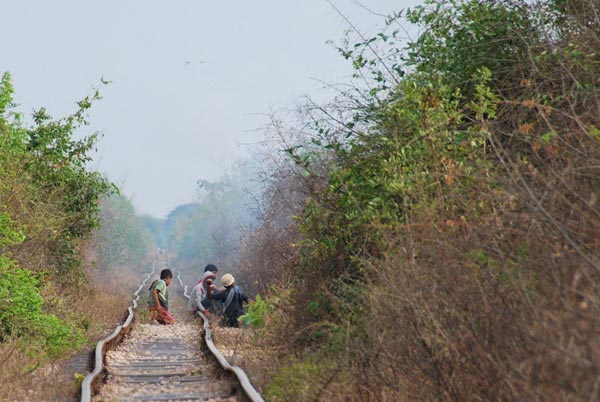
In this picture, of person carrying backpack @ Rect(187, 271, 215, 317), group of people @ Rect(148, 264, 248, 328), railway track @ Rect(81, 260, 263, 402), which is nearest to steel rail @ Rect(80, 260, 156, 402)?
railway track @ Rect(81, 260, 263, 402)

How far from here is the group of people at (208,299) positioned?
21.3 meters

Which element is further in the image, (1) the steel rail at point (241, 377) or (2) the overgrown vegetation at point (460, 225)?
(1) the steel rail at point (241, 377)

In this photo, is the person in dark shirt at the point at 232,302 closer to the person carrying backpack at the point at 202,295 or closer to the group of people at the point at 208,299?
the group of people at the point at 208,299

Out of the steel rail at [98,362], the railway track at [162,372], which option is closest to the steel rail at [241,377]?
the railway track at [162,372]

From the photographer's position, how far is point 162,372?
13.3 m

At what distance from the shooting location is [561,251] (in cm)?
635

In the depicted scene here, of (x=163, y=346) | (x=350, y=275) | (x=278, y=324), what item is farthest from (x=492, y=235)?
(x=163, y=346)

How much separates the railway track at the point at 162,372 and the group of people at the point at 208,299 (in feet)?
5.23

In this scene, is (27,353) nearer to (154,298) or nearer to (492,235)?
(492,235)

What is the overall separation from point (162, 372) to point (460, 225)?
608 centimetres

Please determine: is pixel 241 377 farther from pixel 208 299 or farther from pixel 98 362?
pixel 208 299

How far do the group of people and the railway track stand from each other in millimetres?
1594

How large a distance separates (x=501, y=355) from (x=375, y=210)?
181 inches

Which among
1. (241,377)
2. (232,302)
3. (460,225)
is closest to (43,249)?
(232,302)
